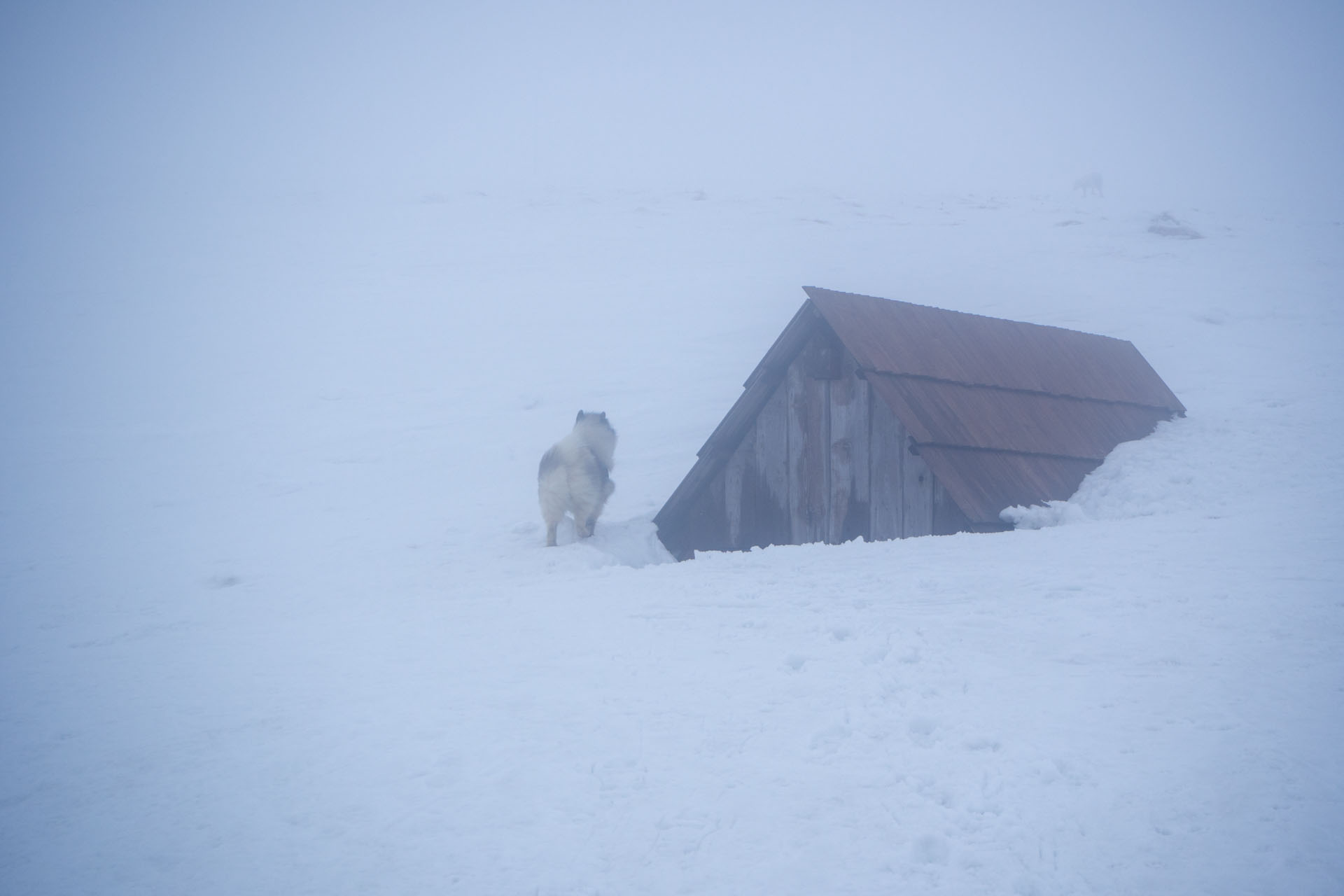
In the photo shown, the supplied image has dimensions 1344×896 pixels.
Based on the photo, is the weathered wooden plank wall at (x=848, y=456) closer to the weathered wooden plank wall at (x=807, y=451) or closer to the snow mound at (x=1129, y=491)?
the weathered wooden plank wall at (x=807, y=451)

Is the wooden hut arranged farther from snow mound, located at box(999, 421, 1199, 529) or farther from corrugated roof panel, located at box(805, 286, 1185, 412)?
snow mound, located at box(999, 421, 1199, 529)

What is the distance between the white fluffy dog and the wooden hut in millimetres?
937

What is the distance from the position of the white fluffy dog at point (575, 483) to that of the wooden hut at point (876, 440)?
94 centimetres

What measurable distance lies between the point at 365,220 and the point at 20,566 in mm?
31260

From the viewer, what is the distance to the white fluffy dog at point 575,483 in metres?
9.69

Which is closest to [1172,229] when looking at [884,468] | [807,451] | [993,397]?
[993,397]

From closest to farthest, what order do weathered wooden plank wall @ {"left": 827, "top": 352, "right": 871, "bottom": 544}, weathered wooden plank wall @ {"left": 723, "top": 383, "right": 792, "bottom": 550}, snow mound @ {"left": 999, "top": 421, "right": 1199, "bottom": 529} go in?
snow mound @ {"left": 999, "top": 421, "right": 1199, "bottom": 529}
weathered wooden plank wall @ {"left": 827, "top": 352, "right": 871, "bottom": 544}
weathered wooden plank wall @ {"left": 723, "top": 383, "right": 792, "bottom": 550}

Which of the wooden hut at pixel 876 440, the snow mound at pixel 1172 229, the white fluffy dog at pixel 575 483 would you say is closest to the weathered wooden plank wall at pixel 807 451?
the wooden hut at pixel 876 440

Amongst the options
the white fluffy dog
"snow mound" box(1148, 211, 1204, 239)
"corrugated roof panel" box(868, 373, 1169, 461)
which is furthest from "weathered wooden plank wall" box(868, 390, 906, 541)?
"snow mound" box(1148, 211, 1204, 239)

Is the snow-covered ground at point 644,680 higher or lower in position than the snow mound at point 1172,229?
lower

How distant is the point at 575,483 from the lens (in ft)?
31.8

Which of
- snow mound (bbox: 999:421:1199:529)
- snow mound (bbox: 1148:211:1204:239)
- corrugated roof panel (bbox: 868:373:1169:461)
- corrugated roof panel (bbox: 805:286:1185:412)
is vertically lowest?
snow mound (bbox: 999:421:1199:529)

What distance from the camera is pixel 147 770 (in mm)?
3943

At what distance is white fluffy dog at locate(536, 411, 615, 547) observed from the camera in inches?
381
